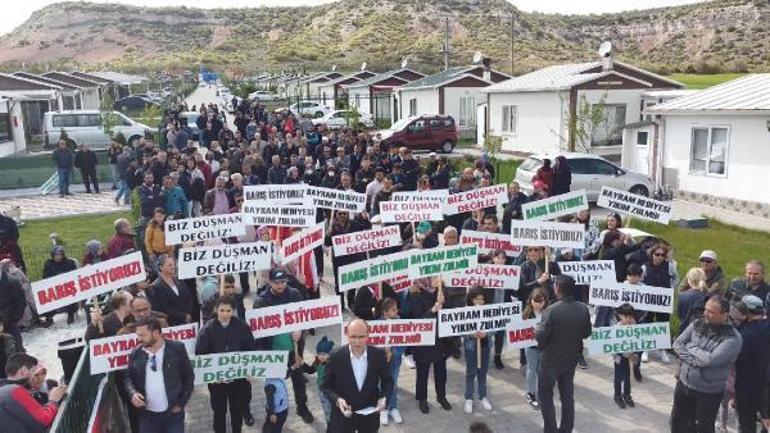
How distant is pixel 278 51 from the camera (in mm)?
112625

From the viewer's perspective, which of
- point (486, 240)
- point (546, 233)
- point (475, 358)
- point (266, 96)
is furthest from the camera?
point (266, 96)

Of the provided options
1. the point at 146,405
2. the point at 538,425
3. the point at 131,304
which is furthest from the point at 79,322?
the point at 538,425

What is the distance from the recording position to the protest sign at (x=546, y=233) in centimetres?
937

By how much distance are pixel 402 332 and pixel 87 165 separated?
717 inches

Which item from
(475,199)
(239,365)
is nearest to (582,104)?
(475,199)

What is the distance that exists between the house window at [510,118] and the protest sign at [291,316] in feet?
85.1

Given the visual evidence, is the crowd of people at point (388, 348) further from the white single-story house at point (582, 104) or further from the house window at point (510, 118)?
the house window at point (510, 118)

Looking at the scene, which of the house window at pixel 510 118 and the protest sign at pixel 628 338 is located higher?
the house window at pixel 510 118

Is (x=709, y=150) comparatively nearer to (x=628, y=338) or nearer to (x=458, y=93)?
(x=628, y=338)

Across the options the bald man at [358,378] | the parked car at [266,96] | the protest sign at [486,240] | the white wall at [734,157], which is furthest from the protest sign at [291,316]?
the parked car at [266,96]

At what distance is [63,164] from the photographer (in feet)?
72.0

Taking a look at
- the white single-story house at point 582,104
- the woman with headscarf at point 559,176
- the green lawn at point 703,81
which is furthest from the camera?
the green lawn at point 703,81

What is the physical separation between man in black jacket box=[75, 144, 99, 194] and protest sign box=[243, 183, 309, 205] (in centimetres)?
1308

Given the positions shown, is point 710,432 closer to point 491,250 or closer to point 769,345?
point 769,345
